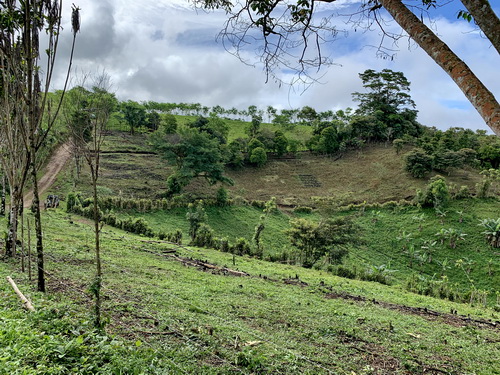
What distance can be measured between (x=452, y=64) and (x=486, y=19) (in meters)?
0.31

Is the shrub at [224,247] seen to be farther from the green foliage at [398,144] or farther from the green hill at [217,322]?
the green foliage at [398,144]

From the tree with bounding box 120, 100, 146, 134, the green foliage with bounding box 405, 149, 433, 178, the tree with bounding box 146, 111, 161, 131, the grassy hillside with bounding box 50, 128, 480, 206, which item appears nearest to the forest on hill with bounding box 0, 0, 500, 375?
the grassy hillside with bounding box 50, 128, 480, 206

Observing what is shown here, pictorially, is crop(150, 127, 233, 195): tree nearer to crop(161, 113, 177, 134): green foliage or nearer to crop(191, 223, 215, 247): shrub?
crop(191, 223, 215, 247): shrub

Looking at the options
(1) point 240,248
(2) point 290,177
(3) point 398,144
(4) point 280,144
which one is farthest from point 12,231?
(3) point 398,144

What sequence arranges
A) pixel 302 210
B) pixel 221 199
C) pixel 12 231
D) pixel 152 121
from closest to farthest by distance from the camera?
pixel 12 231 < pixel 221 199 < pixel 302 210 < pixel 152 121

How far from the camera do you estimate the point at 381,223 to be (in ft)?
95.5

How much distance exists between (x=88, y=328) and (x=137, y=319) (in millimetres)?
970

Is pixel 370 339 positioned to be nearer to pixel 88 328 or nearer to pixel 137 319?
pixel 137 319

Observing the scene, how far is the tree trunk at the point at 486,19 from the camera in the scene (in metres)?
2.08

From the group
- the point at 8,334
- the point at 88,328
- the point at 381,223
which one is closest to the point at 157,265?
the point at 88,328

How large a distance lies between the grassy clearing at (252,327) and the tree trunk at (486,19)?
12.4 ft

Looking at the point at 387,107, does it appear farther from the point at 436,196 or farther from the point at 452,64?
the point at 452,64

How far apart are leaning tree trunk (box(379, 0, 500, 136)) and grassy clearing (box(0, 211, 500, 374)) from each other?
3.37 m

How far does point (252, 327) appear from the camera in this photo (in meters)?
5.49
